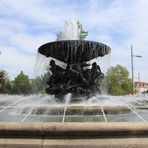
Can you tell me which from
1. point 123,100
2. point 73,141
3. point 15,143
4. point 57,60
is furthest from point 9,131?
point 123,100

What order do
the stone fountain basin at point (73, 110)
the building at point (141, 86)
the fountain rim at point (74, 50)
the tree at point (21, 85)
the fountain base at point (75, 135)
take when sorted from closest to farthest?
the fountain base at point (75, 135)
the stone fountain basin at point (73, 110)
the fountain rim at point (74, 50)
the tree at point (21, 85)
the building at point (141, 86)

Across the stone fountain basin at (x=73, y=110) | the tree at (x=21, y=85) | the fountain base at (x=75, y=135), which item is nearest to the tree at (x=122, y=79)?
the tree at (x=21, y=85)

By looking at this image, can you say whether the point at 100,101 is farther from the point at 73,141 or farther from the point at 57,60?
the point at 73,141

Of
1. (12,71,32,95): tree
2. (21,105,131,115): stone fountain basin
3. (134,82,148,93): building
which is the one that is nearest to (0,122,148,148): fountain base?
(21,105,131,115): stone fountain basin

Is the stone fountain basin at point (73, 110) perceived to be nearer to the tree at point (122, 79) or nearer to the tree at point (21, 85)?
the tree at point (122, 79)

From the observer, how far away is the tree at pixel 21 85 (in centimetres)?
5947

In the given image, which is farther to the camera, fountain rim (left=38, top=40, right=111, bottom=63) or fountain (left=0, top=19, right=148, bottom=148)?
fountain rim (left=38, top=40, right=111, bottom=63)

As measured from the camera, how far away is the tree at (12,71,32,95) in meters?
59.5

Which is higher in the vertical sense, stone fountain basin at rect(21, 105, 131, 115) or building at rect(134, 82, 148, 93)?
building at rect(134, 82, 148, 93)

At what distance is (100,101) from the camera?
1274 cm

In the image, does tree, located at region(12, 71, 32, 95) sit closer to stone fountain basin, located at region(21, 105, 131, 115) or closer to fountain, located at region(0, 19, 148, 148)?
fountain, located at region(0, 19, 148, 148)

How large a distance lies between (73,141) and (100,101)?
7418 mm

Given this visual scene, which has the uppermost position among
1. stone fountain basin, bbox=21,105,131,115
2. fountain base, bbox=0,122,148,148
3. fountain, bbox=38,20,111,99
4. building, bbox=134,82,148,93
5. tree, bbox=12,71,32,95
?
building, bbox=134,82,148,93

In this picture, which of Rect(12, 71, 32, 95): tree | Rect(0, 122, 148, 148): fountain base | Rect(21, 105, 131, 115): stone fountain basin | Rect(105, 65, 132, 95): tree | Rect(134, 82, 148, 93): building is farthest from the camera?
Rect(134, 82, 148, 93): building
